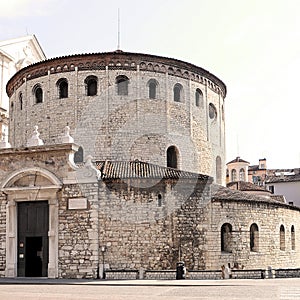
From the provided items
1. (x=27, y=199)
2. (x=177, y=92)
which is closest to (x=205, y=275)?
(x=27, y=199)

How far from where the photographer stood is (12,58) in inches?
1826

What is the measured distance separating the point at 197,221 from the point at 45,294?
10686mm

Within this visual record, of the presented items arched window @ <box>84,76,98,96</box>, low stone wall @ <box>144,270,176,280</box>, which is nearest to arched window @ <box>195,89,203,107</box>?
arched window @ <box>84,76,98,96</box>

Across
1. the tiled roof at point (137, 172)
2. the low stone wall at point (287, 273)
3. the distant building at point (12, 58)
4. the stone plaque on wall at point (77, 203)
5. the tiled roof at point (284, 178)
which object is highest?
the distant building at point (12, 58)

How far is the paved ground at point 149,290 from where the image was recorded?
16.6 metres

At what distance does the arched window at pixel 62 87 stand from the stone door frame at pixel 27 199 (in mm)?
7606

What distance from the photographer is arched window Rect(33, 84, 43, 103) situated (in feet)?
110

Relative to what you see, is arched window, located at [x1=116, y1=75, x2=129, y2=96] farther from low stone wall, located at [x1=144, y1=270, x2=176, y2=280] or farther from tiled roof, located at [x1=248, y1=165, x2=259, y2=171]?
tiled roof, located at [x1=248, y1=165, x2=259, y2=171]

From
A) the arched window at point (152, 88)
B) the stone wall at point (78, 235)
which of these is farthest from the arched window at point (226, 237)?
the arched window at point (152, 88)

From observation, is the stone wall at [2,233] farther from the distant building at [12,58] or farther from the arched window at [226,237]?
the distant building at [12,58]

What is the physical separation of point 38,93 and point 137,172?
419 inches

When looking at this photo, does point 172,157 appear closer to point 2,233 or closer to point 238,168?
point 2,233

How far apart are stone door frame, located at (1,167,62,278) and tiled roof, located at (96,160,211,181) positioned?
266 centimetres

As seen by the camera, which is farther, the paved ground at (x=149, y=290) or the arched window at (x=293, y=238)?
the arched window at (x=293, y=238)
